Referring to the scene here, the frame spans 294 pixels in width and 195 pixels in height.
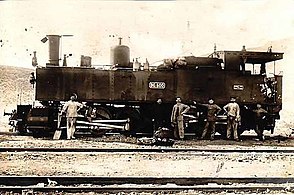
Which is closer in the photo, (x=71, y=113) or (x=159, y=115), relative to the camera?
(x=71, y=113)

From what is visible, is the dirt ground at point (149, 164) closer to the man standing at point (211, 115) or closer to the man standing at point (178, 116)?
the man standing at point (178, 116)

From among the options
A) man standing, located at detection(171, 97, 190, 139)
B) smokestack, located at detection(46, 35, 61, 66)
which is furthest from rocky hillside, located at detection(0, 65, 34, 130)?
man standing, located at detection(171, 97, 190, 139)

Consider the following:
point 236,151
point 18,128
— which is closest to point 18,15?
point 18,128

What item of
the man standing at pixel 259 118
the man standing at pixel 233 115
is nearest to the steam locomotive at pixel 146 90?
the man standing at pixel 259 118

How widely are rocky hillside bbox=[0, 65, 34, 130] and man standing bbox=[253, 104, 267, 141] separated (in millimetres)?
18582

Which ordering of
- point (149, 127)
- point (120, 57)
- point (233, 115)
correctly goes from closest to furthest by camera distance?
1. point (233, 115)
2. point (149, 127)
3. point (120, 57)

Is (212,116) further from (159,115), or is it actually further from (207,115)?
(159,115)

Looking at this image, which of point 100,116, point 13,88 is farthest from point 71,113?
point 13,88

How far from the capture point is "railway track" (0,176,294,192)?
27.8 feet

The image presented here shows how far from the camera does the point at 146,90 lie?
18.3m

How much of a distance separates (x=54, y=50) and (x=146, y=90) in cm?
374

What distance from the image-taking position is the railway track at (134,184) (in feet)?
27.8

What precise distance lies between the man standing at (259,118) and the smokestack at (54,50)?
7297 millimetres

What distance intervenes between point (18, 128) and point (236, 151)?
28.5 feet
